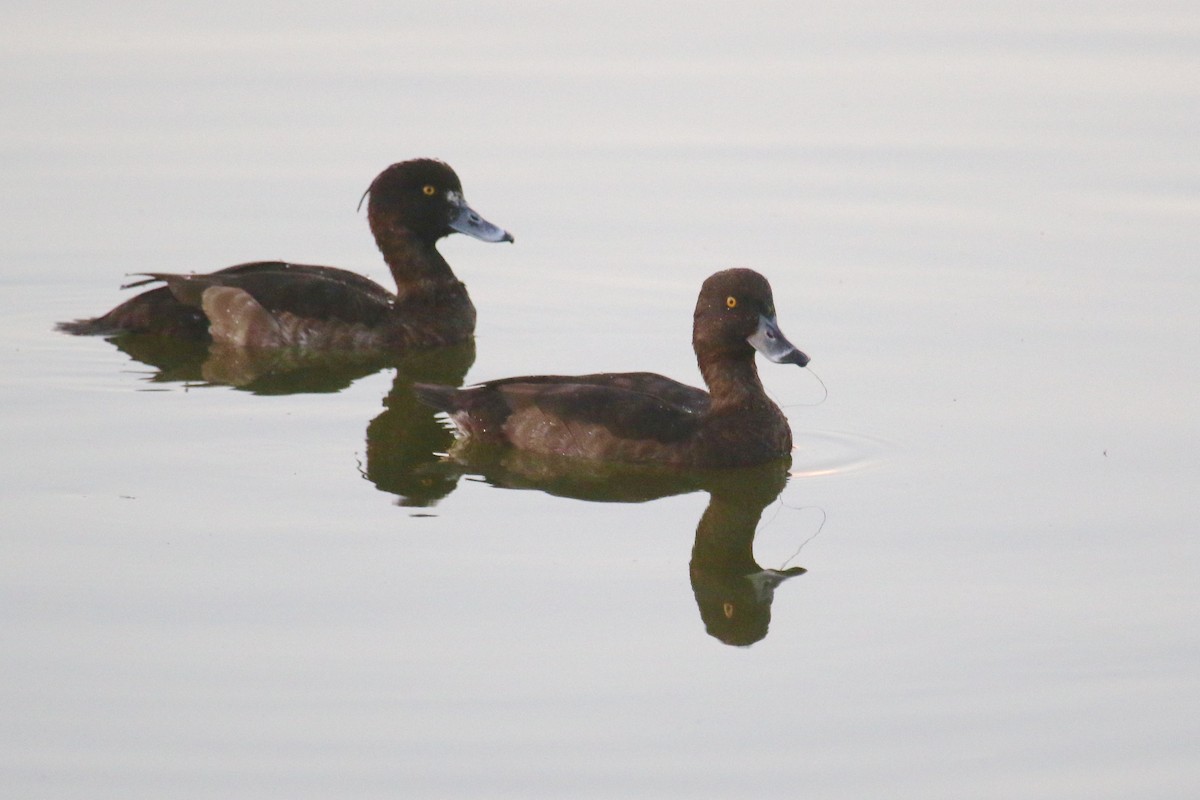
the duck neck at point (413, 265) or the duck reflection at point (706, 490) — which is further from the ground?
the duck neck at point (413, 265)

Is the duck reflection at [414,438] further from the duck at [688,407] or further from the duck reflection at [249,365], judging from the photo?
the duck at [688,407]

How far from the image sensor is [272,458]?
9750mm

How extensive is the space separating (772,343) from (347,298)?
11.3 ft

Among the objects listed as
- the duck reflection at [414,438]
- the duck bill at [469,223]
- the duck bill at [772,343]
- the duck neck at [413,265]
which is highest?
the duck bill at [469,223]

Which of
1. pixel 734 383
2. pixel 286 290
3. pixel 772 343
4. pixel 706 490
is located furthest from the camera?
pixel 286 290

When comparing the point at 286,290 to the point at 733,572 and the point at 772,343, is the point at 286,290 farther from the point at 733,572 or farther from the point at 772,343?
the point at 733,572

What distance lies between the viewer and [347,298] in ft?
40.1

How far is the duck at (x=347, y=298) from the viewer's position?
12.2 m

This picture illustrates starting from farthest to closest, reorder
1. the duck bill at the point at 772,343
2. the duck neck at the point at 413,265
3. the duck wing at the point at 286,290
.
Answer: the duck neck at the point at 413,265 → the duck wing at the point at 286,290 → the duck bill at the point at 772,343

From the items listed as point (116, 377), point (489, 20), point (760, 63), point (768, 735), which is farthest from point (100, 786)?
point (489, 20)

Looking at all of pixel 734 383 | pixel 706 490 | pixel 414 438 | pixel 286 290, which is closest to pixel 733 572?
pixel 706 490

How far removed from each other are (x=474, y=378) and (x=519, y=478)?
2214mm

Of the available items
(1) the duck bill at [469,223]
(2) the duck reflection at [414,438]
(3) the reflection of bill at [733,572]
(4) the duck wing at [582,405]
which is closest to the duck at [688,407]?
(4) the duck wing at [582,405]

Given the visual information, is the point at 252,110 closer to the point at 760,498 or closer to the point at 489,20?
the point at 489,20
